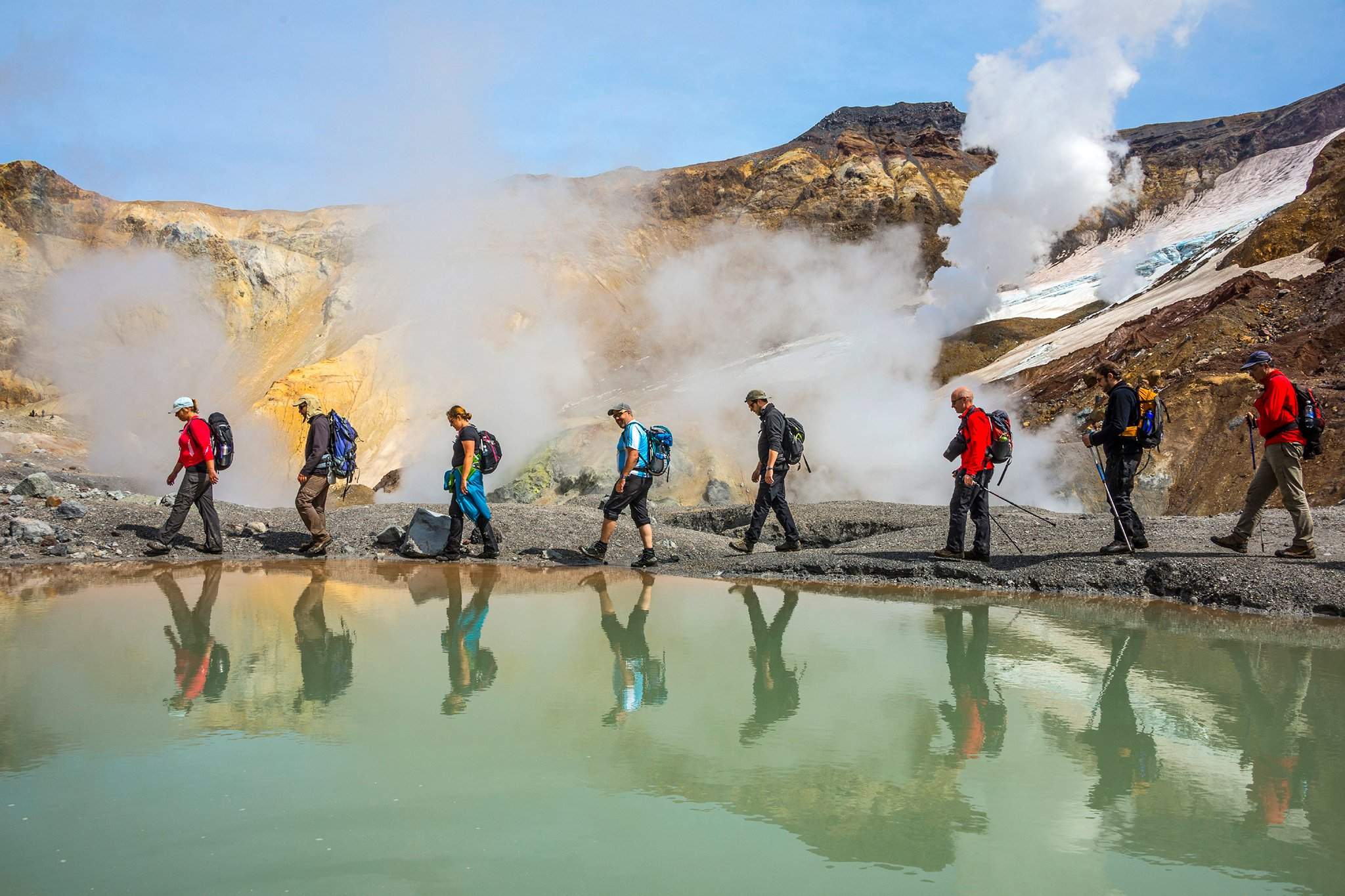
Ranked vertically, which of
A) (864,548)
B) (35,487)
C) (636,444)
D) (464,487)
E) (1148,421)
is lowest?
(35,487)

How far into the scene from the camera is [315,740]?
4.63 m

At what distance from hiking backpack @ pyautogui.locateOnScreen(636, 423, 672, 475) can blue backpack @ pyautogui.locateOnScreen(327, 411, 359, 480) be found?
11.2 feet

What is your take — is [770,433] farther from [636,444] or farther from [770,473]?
[636,444]

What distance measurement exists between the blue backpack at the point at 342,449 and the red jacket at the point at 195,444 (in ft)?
4.41

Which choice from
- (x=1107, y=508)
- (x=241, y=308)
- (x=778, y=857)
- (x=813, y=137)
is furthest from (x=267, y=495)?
(x=813, y=137)

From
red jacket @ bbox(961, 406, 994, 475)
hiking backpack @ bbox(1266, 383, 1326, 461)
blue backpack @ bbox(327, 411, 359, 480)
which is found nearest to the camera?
hiking backpack @ bbox(1266, 383, 1326, 461)

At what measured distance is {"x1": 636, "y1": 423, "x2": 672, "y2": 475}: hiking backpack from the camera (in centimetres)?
1091

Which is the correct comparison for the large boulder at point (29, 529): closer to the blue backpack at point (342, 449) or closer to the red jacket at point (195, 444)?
the red jacket at point (195, 444)

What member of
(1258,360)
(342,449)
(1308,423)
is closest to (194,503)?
(342,449)

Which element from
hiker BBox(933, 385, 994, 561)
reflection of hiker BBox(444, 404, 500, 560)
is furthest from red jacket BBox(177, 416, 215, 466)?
hiker BBox(933, 385, 994, 561)

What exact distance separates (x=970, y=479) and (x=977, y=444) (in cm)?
36

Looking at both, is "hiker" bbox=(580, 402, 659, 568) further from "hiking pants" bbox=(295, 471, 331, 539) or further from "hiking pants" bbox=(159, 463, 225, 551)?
"hiking pants" bbox=(159, 463, 225, 551)

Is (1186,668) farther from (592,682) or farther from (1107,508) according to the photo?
(1107,508)

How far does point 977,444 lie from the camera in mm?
9750
